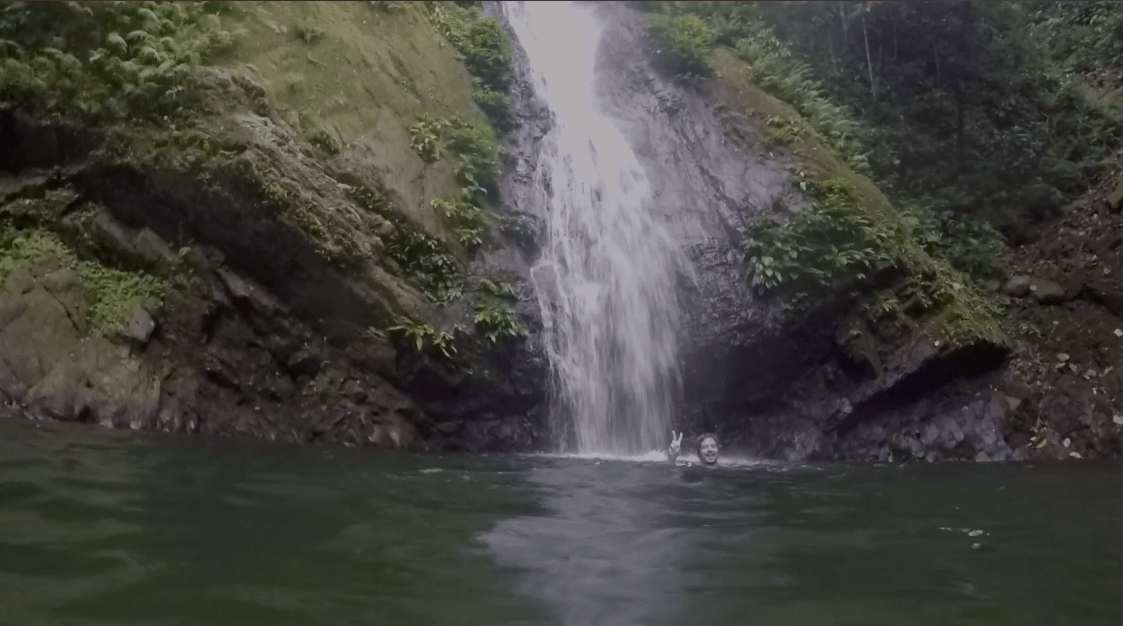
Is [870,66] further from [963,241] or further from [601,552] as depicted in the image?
[601,552]

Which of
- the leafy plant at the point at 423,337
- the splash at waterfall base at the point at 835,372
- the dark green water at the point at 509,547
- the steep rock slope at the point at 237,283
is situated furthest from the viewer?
the splash at waterfall base at the point at 835,372

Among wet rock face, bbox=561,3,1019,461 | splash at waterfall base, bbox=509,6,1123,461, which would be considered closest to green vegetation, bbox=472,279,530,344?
splash at waterfall base, bbox=509,6,1123,461

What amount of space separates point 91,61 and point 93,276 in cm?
230

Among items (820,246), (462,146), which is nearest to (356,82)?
(462,146)

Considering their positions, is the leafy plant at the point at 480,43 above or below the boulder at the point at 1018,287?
above

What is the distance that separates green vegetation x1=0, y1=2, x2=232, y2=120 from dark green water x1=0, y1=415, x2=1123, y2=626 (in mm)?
4003

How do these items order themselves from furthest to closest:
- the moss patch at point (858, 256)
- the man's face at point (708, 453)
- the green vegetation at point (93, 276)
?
the moss patch at point (858, 256)
the green vegetation at point (93, 276)
the man's face at point (708, 453)

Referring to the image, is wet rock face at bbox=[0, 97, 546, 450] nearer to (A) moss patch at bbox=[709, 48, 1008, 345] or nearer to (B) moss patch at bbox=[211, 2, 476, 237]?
(B) moss patch at bbox=[211, 2, 476, 237]

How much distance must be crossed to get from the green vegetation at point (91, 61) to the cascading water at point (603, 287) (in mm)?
4588

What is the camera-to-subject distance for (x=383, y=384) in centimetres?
864

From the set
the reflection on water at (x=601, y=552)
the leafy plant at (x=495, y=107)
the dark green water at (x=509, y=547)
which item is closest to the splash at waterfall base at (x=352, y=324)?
the leafy plant at (x=495, y=107)

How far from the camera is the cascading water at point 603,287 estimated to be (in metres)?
9.30

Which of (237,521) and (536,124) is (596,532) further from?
(536,124)

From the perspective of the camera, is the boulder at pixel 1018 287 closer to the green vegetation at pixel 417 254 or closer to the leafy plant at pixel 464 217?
the leafy plant at pixel 464 217
